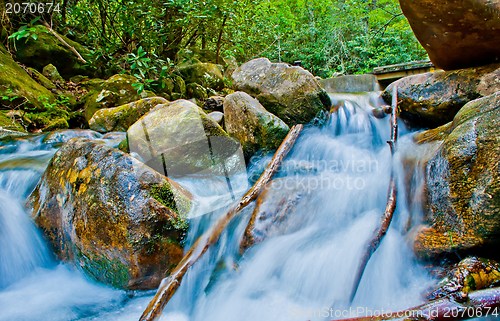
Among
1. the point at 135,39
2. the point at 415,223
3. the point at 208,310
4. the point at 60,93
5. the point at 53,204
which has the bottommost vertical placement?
the point at 208,310

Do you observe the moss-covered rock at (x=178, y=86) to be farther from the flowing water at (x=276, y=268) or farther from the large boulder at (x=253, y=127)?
the flowing water at (x=276, y=268)

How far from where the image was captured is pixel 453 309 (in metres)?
1.41

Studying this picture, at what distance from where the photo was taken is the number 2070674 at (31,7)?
759cm

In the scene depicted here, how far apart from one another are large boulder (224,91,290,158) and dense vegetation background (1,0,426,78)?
2293mm

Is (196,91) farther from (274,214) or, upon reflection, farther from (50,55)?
(274,214)

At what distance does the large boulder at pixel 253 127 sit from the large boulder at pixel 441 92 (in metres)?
1.78

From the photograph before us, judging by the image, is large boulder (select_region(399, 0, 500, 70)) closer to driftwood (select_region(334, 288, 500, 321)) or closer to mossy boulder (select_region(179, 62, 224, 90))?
driftwood (select_region(334, 288, 500, 321))

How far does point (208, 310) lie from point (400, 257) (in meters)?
1.45

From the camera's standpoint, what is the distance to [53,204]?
128 inches

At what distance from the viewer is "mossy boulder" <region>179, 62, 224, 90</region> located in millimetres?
9141

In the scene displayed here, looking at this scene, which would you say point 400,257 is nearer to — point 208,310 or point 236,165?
point 208,310

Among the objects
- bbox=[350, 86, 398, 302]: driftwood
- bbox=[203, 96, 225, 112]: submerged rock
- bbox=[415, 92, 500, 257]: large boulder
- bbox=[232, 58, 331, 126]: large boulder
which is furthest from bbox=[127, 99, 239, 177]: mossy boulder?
bbox=[415, 92, 500, 257]: large boulder

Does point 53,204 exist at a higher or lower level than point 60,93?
lower

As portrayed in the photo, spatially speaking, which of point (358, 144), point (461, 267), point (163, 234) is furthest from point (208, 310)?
point (358, 144)
